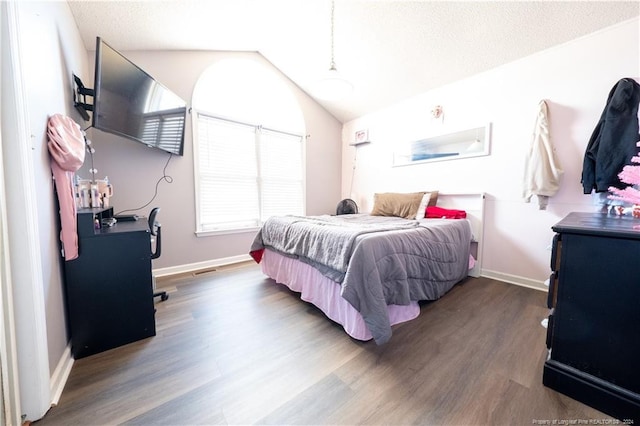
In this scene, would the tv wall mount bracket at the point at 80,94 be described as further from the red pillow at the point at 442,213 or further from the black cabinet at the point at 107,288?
the red pillow at the point at 442,213

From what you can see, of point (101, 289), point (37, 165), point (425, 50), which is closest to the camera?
point (37, 165)

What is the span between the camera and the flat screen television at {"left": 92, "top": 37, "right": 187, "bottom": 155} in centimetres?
169

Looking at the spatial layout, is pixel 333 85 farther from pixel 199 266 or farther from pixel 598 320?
pixel 199 266

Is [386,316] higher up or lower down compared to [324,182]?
lower down

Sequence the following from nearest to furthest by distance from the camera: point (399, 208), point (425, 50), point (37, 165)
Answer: point (37, 165) → point (425, 50) → point (399, 208)

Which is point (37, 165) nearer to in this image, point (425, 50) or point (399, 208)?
point (399, 208)

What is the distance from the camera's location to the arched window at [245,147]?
298cm

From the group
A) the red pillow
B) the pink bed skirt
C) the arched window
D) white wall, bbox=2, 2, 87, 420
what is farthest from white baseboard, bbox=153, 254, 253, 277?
the red pillow

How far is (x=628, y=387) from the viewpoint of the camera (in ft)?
3.02

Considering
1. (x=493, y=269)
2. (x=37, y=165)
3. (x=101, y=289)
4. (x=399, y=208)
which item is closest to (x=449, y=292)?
(x=493, y=269)

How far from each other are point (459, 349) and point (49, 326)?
219 centimetres

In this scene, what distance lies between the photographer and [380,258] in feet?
4.87

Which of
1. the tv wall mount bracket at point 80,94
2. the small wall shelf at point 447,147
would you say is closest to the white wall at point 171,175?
the tv wall mount bracket at point 80,94

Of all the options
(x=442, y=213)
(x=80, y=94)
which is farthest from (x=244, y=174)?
(x=442, y=213)
